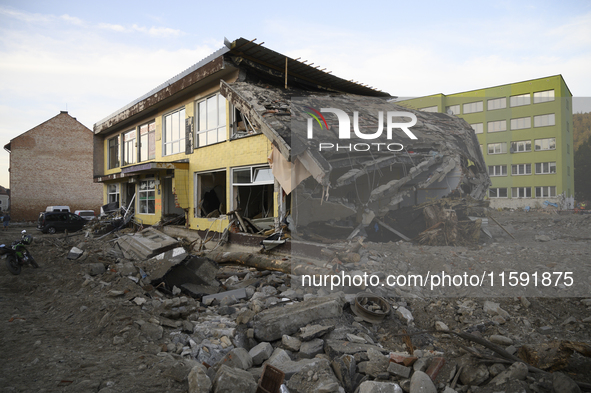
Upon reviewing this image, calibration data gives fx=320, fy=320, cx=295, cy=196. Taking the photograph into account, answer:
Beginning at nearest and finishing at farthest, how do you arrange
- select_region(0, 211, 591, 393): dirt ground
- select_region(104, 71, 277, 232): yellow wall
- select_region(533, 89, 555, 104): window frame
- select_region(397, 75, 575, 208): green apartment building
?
select_region(0, 211, 591, 393): dirt ground
select_region(104, 71, 277, 232): yellow wall
select_region(397, 75, 575, 208): green apartment building
select_region(533, 89, 555, 104): window frame

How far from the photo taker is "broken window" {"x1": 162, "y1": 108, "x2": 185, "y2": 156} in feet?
44.3

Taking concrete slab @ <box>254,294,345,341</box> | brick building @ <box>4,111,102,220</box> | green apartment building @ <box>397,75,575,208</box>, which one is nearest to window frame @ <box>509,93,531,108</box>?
green apartment building @ <box>397,75,575,208</box>

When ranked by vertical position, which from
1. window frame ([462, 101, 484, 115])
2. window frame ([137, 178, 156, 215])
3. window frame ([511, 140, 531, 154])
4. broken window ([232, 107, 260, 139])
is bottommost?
window frame ([137, 178, 156, 215])

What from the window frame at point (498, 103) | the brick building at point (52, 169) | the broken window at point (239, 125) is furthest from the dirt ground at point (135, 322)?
the brick building at point (52, 169)

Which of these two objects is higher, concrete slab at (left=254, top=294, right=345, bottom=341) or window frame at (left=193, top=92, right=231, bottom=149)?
window frame at (left=193, top=92, right=231, bottom=149)

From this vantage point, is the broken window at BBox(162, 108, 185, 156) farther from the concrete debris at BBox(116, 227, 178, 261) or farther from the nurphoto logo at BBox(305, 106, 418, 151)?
the nurphoto logo at BBox(305, 106, 418, 151)

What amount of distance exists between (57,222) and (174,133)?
13696 millimetres

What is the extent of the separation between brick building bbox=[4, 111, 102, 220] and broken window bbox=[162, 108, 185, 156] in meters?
23.3

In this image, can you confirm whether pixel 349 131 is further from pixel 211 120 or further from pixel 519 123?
pixel 519 123

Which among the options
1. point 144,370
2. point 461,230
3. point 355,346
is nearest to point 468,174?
point 461,230

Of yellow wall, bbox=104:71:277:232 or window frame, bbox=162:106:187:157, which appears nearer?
yellow wall, bbox=104:71:277:232

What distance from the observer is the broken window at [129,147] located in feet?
58.1

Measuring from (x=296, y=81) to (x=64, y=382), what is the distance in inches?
416

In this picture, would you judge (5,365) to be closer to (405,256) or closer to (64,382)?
(64,382)
